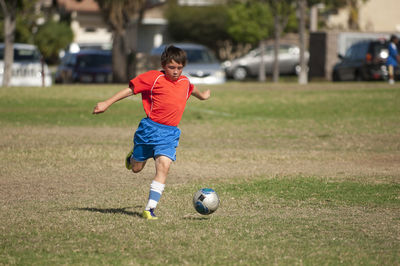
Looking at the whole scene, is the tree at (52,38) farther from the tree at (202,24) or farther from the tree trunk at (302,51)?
the tree trunk at (302,51)

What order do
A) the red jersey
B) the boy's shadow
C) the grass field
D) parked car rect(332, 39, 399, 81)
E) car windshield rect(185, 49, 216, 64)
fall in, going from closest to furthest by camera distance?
the grass field, the red jersey, the boy's shadow, parked car rect(332, 39, 399, 81), car windshield rect(185, 49, 216, 64)

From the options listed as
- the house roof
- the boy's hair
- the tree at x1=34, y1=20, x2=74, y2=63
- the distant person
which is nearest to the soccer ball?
the boy's hair

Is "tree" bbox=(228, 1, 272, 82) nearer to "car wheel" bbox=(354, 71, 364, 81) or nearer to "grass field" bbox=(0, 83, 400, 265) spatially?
"car wheel" bbox=(354, 71, 364, 81)

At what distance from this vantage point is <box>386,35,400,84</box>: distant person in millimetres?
26062

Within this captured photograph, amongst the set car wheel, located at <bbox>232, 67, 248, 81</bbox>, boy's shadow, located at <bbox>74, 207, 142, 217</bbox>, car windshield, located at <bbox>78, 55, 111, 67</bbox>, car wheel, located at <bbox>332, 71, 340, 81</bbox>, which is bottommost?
car wheel, located at <bbox>232, 67, 248, 81</bbox>

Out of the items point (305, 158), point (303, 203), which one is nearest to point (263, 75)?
point (305, 158)

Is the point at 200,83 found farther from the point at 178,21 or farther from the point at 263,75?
the point at 178,21

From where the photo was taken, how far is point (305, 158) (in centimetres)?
1235

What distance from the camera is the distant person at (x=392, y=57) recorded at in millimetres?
26062

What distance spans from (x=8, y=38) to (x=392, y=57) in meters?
12.7

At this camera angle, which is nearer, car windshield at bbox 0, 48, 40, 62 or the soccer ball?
the soccer ball

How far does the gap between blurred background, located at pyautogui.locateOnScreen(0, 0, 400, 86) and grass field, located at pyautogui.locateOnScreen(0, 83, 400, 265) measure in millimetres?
9817

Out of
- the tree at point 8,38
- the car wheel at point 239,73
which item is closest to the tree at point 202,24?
the car wheel at point 239,73

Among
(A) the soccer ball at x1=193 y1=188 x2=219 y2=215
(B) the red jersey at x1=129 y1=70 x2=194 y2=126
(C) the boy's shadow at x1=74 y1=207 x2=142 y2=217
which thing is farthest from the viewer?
(C) the boy's shadow at x1=74 y1=207 x2=142 y2=217
